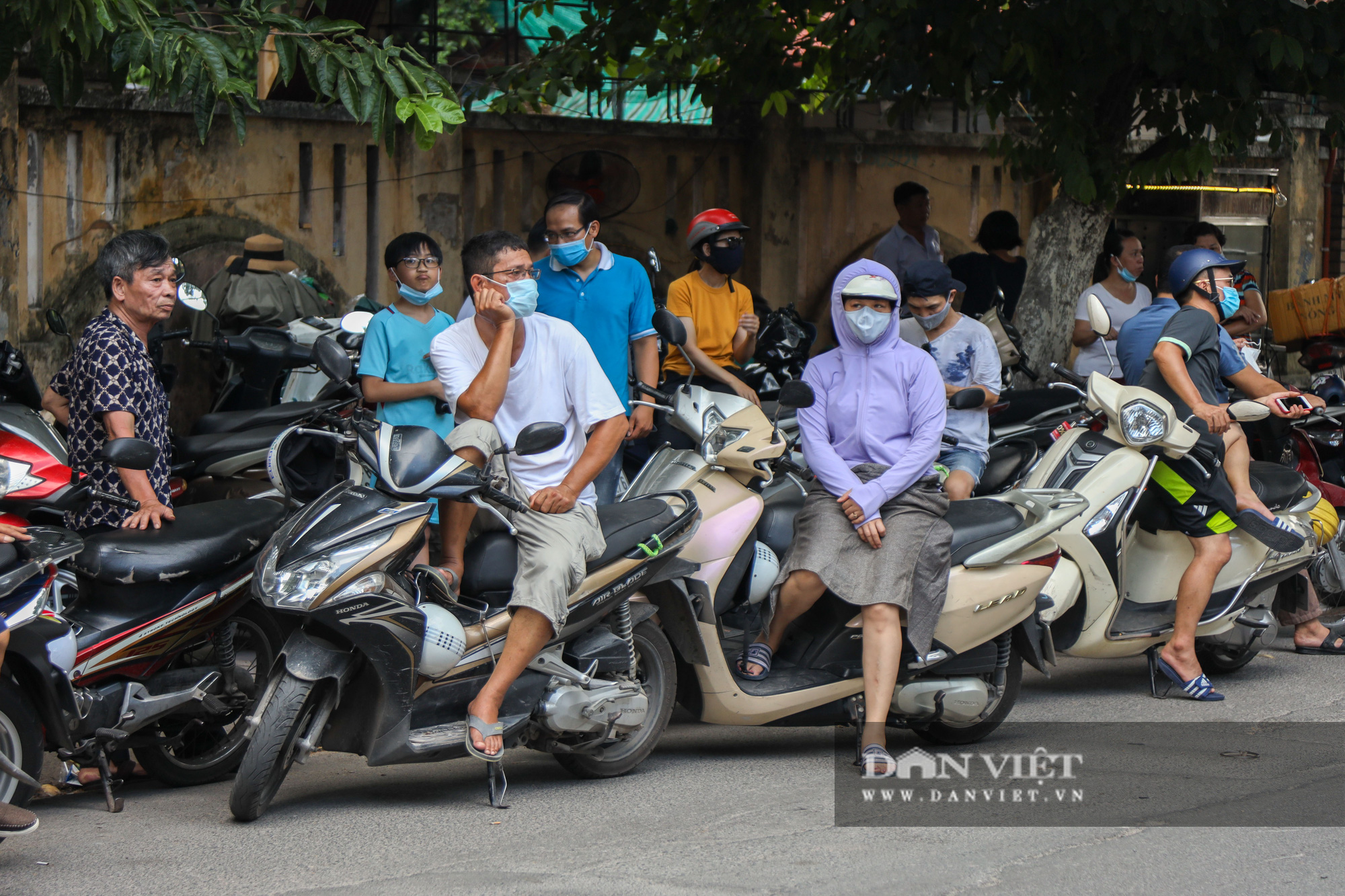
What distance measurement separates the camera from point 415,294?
→ 20.6ft

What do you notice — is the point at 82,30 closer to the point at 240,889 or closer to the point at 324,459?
the point at 324,459

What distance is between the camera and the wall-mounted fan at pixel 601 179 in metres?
10.1

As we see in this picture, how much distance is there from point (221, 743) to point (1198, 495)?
4.23 metres

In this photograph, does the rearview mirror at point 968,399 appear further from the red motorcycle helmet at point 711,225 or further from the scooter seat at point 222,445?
the scooter seat at point 222,445

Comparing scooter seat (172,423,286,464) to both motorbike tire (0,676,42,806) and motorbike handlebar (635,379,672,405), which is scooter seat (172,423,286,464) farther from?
motorbike tire (0,676,42,806)

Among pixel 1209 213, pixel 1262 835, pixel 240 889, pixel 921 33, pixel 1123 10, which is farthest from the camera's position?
pixel 1209 213

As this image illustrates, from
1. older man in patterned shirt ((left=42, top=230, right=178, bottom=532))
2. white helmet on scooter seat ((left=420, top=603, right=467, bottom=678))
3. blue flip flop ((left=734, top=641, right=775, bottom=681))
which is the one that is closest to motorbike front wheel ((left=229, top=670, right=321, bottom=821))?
white helmet on scooter seat ((left=420, top=603, right=467, bottom=678))

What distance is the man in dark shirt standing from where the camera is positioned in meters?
6.61

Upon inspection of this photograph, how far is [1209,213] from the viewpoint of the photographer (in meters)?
14.7

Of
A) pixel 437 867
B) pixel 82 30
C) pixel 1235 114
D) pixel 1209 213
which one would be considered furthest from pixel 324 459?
pixel 1209 213

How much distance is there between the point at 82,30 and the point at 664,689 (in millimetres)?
3177

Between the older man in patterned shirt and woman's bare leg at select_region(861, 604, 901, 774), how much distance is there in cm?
248

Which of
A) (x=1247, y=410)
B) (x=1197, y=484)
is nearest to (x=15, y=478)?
(x=1197, y=484)

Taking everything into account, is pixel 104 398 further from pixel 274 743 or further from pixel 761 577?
pixel 761 577
